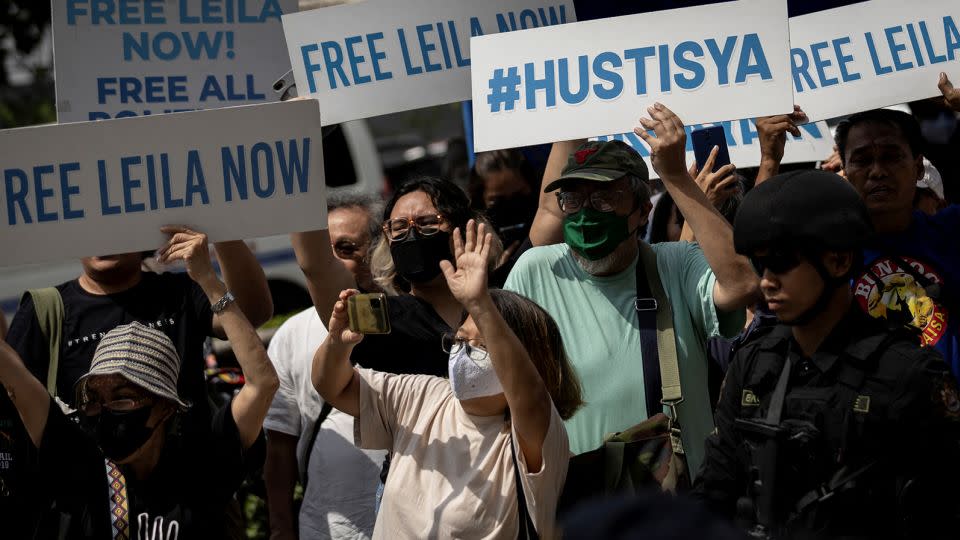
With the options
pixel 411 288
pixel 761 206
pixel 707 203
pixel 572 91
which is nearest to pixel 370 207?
pixel 411 288

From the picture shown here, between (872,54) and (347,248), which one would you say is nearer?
(872,54)

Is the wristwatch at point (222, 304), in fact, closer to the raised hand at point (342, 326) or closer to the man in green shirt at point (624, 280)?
the raised hand at point (342, 326)

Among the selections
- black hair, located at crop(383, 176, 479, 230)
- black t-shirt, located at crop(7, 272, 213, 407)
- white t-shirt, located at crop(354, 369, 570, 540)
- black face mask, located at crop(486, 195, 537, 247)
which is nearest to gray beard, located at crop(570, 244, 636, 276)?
black hair, located at crop(383, 176, 479, 230)

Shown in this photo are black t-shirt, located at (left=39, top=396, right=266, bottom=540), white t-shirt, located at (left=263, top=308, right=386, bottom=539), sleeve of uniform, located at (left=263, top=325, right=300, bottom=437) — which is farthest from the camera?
sleeve of uniform, located at (left=263, top=325, right=300, bottom=437)

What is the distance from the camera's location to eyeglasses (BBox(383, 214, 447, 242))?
4.41 m

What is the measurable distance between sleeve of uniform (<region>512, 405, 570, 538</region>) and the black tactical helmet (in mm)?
767

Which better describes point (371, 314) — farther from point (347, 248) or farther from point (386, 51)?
point (347, 248)

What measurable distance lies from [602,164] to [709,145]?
1.69 feet

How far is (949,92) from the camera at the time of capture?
4.38m

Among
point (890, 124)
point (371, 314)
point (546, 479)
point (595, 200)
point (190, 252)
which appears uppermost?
point (890, 124)

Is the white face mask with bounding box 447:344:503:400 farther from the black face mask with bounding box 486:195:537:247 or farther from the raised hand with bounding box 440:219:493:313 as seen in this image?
the black face mask with bounding box 486:195:537:247

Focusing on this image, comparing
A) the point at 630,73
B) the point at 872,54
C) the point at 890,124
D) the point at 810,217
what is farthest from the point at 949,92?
the point at 810,217

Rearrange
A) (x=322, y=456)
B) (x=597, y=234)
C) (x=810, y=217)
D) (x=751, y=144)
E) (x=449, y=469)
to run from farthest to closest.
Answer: (x=751, y=144), (x=322, y=456), (x=597, y=234), (x=449, y=469), (x=810, y=217)

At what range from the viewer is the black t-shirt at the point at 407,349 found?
4.19 m
